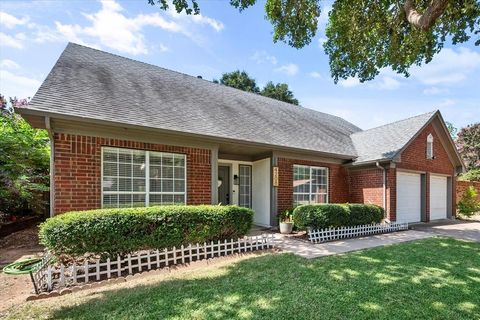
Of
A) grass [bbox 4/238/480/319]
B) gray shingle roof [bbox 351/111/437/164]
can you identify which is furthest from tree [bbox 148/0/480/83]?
grass [bbox 4/238/480/319]

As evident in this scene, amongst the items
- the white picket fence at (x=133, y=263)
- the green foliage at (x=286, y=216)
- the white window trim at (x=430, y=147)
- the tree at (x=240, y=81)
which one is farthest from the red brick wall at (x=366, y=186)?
the tree at (x=240, y=81)

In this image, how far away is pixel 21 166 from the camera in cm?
904

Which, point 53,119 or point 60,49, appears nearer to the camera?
point 53,119

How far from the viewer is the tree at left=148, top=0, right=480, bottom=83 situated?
365 inches

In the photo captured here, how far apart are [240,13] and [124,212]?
7.18m

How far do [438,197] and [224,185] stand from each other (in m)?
11.9

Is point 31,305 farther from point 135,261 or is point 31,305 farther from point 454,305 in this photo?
point 454,305

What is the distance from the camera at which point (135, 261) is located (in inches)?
241

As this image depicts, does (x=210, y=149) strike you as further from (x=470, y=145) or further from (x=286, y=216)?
(x=470, y=145)

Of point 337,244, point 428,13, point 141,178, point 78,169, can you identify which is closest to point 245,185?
point 337,244

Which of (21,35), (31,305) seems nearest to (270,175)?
(31,305)

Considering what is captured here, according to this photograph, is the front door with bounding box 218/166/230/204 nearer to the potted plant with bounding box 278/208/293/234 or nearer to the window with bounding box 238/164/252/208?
the window with bounding box 238/164/252/208

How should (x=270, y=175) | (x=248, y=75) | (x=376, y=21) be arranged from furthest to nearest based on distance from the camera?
(x=248, y=75)
(x=270, y=175)
(x=376, y=21)

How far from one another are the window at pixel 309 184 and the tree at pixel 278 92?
2377 cm
